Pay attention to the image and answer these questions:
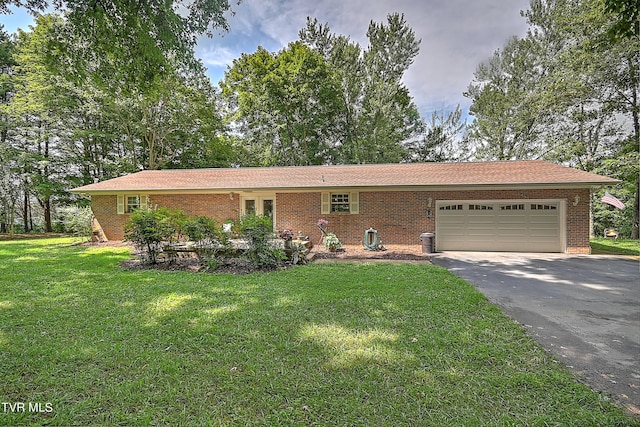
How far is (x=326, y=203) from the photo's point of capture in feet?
39.8

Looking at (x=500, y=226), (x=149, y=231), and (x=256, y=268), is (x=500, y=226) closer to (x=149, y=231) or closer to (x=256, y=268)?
(x=256, y=268)

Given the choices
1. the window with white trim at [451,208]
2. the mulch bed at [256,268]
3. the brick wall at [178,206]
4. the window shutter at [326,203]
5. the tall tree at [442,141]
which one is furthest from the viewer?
the tall tree at [442,141]

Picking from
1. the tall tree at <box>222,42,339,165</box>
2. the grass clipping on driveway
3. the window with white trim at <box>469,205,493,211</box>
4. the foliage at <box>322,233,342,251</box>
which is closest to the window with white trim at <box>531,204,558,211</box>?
the window with white trim at <box>469,205,493,211</box>

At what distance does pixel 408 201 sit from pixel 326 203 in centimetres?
323

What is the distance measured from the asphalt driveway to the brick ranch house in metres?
1.65

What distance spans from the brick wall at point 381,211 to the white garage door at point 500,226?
9.7 inches

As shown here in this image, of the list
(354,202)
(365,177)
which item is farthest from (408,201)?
(365,177)

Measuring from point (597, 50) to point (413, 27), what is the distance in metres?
11.1

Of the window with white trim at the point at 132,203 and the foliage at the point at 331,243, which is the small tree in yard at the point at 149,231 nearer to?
the foliage at the point at 331,243

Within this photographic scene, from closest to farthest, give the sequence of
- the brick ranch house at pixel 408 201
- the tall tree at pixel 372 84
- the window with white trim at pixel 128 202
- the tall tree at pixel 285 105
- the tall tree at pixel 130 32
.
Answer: the tall tree at pixel 130 32 < the brick ranch house at pixel 408 201 < the window with white trim at pixel 128 202 < the tall tree at pixel 285 105 < the tall tree at pixel 372 84

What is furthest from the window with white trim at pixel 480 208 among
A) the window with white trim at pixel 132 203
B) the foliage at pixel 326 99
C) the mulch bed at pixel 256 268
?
the window with white trim at pixel 132 203

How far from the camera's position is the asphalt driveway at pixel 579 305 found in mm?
2945

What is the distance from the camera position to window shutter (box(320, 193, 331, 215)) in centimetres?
1208

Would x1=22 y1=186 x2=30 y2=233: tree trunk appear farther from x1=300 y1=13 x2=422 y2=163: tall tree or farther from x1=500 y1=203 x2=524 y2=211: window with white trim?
x1=500 y1=203 x2=524 y2=211: window with white trim
